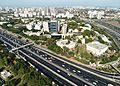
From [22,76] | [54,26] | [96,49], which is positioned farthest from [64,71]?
[54,26]

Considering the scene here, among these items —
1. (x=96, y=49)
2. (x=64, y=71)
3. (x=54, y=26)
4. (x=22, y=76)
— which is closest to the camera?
(x=22, y=76)

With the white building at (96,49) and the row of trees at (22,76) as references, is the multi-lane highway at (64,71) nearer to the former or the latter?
the row of trees at (22,76)

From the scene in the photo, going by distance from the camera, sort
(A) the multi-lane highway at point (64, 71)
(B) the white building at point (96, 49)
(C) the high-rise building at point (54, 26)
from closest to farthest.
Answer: (A) the multi-lane highway at point (64, 71) < (B) the white building at point (96, 49) < (C) the high-rise building at point (54, 26)

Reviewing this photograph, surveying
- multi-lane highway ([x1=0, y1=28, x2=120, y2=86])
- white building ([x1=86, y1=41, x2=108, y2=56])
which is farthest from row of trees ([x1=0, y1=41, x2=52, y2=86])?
white building ([x1=86, y1=41, x2=108, y2=56])

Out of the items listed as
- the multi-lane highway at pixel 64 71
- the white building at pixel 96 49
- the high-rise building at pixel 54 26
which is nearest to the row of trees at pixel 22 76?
the multi-lane highway at pixel 64 71

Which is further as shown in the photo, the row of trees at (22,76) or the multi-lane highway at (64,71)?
the multi-lane highway at (64,71)

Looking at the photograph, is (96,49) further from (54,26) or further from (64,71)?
(54,26)

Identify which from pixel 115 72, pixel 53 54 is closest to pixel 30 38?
pixel 53 54

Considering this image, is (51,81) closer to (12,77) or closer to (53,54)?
(12,77)

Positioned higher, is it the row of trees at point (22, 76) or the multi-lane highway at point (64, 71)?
the row of trees at point (22, 76)

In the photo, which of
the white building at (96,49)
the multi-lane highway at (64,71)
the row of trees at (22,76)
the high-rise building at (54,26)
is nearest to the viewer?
the row of trees at (22,76)
